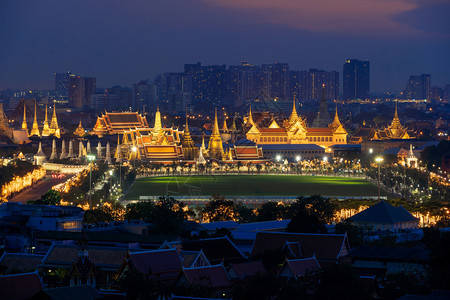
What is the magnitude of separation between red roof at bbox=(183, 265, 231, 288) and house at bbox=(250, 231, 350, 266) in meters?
4.52

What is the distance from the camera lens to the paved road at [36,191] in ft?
229

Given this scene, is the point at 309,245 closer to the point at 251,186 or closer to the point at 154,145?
the point at 251,186

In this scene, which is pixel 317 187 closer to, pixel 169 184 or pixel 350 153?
pixel 169 184

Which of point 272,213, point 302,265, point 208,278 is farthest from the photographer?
point 272,213

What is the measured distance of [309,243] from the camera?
3669 cm

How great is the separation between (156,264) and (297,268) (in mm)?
3592

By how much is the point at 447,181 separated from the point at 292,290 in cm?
5576

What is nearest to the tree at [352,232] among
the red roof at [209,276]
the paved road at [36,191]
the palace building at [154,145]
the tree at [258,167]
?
the red roof at [209,276]

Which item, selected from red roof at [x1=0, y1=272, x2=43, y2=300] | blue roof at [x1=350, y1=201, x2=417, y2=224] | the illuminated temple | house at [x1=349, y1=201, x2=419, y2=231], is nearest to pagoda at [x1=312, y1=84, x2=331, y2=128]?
the illuminated temple

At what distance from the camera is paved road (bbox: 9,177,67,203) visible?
69.8m

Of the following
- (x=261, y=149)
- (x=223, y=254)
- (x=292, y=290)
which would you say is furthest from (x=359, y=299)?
(x=261, y=149)

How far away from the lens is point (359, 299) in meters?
27.0

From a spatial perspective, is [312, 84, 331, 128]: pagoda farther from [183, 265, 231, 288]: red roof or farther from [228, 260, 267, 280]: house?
[183, 265, 231, 288]: red roof

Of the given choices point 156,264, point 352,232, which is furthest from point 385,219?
point 156,264
